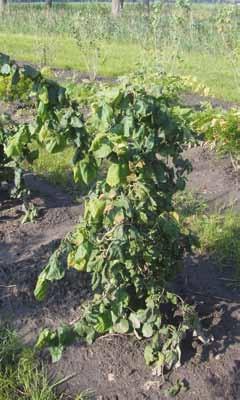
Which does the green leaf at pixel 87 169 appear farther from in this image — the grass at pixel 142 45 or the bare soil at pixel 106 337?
the grass at pixel 142 45

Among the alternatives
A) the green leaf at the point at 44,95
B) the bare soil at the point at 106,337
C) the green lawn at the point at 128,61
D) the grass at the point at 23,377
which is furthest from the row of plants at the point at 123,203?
the green lawn at the point at 128,61

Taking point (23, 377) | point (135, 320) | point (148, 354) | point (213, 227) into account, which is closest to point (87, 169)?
point (135, 320)

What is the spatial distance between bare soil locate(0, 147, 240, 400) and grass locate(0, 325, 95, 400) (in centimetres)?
8

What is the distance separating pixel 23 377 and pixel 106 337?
1.50 ft

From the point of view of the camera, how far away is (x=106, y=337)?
9.98 feet

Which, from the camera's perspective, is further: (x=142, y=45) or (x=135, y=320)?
(x=142, y=45)

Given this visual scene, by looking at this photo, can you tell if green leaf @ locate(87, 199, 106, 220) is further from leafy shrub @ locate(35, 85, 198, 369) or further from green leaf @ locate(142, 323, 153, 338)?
green leaf @ locate(142, 323, 153, 338)

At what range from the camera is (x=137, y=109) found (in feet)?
7.50

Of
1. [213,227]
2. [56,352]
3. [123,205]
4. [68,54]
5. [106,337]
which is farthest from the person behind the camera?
[68,54]

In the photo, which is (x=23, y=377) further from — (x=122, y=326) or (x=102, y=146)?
(x=102, y=146)

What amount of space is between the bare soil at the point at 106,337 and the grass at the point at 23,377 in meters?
0.08

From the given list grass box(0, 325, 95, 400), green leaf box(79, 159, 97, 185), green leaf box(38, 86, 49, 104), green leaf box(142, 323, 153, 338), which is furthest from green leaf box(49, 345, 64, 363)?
green leaf box(38, 86, 49, 104)

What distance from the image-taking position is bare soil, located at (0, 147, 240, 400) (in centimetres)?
279

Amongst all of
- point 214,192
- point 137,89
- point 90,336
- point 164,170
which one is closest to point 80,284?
point 90,336
